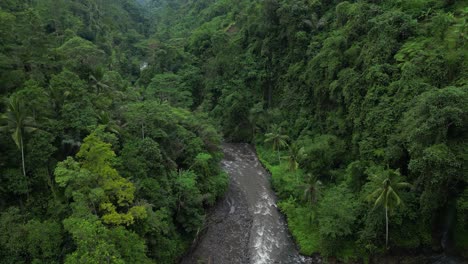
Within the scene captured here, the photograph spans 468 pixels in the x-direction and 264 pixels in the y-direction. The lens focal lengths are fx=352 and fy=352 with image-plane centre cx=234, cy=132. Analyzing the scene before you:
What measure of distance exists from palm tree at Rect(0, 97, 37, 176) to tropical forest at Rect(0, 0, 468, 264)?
137 millimetres

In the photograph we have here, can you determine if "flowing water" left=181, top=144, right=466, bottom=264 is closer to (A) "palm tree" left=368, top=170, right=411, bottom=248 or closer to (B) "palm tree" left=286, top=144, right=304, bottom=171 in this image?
(B) "palm tree" left=286, top=144, right=304, bottom=171

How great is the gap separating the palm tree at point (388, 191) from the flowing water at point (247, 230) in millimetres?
8432

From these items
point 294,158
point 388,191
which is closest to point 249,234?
point 294,158

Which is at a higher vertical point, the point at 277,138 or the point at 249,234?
the point at 277,138

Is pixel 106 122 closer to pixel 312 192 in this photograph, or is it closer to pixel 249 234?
pixel 249 234

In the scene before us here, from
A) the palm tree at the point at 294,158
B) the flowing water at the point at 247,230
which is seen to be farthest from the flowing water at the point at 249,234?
the palm tree at the point at 294,158

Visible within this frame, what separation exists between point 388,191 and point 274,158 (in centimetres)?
2500

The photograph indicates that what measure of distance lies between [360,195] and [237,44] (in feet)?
152

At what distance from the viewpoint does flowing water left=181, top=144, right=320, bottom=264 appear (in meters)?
32.8

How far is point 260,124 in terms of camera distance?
58188 mm

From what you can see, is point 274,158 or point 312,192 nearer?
point 312,192

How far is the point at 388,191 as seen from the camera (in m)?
27.5

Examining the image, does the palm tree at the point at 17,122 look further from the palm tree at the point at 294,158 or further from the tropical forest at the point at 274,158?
the palm tree at the point at 294,158

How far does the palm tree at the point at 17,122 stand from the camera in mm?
24906
